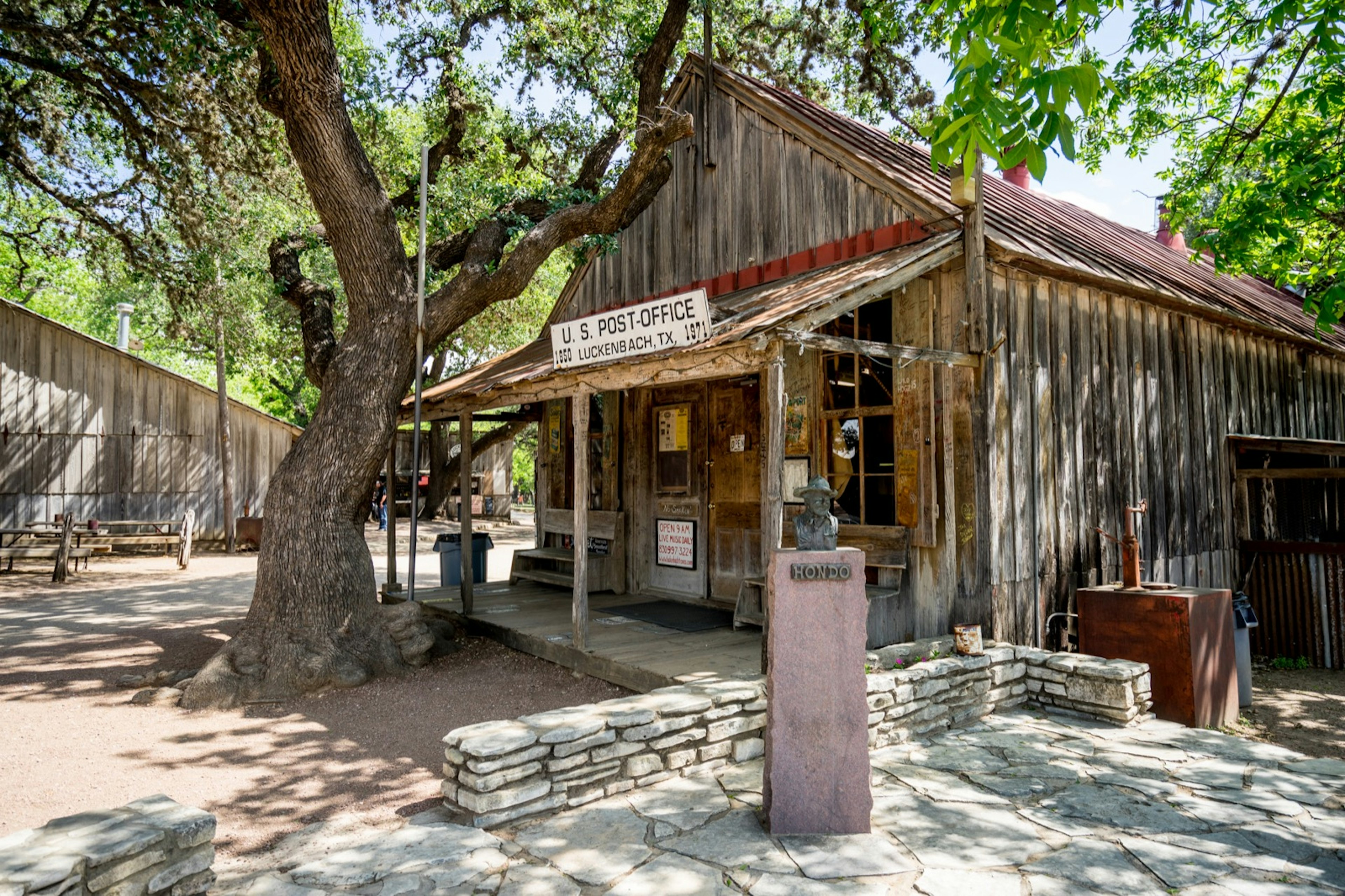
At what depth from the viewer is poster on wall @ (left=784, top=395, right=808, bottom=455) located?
311 inches

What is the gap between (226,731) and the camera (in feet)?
19.5

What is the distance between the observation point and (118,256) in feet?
49.6

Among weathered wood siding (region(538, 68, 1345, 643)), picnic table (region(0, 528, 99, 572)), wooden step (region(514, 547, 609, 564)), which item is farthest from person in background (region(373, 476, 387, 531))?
weathered wood siding (region(538, 68, 1345, 643))

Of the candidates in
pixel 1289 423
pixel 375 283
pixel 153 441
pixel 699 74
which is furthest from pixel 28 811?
pixel 153 441

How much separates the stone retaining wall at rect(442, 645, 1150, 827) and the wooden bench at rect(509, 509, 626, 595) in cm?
456

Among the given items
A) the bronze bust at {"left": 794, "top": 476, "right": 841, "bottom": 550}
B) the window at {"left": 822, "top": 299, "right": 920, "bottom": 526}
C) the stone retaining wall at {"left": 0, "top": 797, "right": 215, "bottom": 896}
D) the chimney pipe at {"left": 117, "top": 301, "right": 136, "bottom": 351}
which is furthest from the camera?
the chimney pipe at {"left": 117, "top": 301, "right": 136, "bottom": 351}

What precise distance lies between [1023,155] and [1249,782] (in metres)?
3.90

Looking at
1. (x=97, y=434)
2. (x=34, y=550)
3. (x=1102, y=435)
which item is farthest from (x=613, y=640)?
(x=97, y=434)

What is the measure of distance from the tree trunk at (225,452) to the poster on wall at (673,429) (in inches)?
487

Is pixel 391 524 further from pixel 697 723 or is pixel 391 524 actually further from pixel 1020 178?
pixel 1020 178

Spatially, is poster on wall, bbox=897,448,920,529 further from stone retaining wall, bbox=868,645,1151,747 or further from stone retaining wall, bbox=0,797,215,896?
stone retaining wall, bbox=0,797,215,896

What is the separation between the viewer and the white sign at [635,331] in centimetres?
574

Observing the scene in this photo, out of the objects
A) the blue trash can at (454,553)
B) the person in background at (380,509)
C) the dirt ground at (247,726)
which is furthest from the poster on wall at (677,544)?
the person in background at (380,509)

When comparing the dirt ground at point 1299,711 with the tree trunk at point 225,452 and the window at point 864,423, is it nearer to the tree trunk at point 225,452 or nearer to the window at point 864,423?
the window at point 864,423
